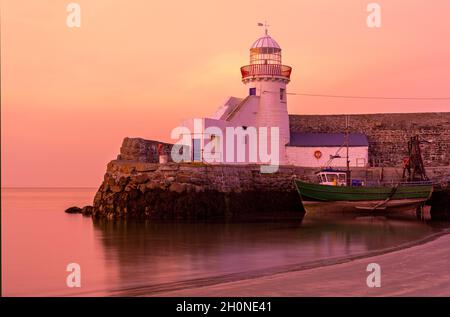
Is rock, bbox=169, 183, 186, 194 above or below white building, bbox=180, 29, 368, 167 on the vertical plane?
below

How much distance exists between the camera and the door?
969 inches

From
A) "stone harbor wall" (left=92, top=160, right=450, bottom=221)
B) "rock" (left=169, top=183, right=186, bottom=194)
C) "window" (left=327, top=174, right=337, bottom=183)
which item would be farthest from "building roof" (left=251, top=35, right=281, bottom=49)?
"rock" (left=169, top=183, right=186, bottom=194)

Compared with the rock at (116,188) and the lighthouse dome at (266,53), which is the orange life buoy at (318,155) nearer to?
the lighthouse dome at (266,53)

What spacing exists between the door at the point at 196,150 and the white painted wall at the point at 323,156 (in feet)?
19.7

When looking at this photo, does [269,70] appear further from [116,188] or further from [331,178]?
[116,188]

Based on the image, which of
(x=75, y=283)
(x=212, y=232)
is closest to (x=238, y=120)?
(x=212, y=232)

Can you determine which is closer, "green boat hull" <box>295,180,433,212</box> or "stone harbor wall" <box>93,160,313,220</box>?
"stone harbor wall" <box>93,160,313,220</box>

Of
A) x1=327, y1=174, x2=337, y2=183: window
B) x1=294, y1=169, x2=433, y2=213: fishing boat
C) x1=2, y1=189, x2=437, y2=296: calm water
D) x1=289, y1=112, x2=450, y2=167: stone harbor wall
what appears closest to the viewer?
x1=2, y1=189, x2=437, y2=296: calm water

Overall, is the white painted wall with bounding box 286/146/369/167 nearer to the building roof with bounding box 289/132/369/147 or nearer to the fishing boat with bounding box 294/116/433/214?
the building roof with bounding box 289/132/369/147

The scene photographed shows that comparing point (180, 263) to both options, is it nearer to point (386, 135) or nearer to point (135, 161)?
point (135, 161)

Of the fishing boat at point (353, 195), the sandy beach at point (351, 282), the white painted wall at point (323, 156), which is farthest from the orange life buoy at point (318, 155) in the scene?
the sandy beach at point (351, 282)

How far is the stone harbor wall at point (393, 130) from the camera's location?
30.1 meters

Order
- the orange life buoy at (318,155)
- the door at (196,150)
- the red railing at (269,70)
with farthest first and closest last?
1. the orange life buoy at (318,155)
2. the red railing at (269,70)
3. the door at (196,150)
